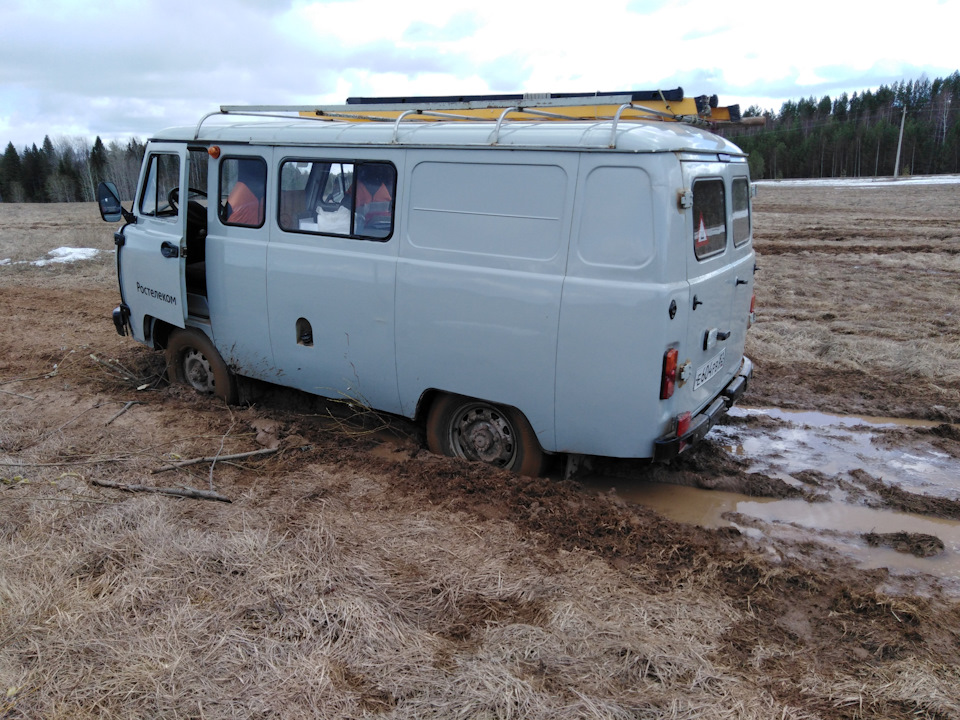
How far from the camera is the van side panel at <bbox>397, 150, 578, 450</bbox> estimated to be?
181 inches

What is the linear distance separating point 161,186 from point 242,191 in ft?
3.63

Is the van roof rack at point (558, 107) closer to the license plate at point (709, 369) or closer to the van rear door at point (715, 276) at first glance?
the van rear door at point (715, 276)

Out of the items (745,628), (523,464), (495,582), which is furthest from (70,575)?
(745,628)

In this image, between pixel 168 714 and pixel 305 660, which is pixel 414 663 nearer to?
pixel 305 660

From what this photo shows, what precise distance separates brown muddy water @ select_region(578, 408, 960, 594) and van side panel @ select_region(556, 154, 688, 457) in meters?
0.97

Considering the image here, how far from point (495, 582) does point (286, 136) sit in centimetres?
379

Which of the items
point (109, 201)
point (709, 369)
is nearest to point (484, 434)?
point (709, 369)

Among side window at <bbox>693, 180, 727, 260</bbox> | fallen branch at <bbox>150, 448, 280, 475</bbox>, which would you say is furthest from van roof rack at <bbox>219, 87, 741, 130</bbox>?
fallen branch at <bbox>150, 448, 280, 475</bbox>

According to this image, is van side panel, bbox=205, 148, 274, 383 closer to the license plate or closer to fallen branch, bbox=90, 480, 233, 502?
fallen branch, bbox=90, 480, 233, 502

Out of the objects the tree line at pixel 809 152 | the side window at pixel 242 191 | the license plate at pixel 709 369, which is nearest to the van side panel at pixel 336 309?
the side window at pixel 242 191

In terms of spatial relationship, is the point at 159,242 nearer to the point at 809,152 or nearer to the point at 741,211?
the point at 741,211

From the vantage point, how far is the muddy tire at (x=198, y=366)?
21.6ft

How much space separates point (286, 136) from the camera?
5.73 m

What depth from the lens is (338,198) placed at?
18.1 feet
